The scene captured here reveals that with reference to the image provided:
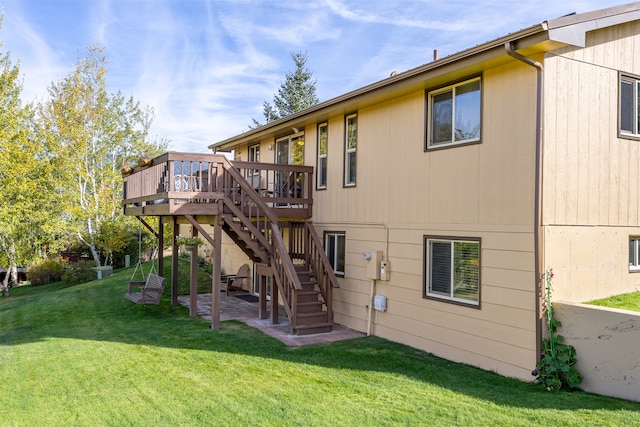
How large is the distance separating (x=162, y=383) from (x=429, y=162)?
5.33 meters

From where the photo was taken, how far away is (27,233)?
63.1 feet

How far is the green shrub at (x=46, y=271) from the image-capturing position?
21.9 meters

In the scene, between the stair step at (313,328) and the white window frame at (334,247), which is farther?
the white window frame at (334,247)

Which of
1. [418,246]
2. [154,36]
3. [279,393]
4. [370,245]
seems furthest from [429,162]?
[154,36]

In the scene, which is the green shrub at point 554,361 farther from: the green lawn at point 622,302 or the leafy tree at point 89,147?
the leafy tree at point 89,147

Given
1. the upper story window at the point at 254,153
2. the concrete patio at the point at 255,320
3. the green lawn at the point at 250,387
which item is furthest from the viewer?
the upper story window at the point at 254,153

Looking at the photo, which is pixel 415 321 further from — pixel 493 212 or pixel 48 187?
pixel 48 187

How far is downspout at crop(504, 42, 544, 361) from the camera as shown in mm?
6035

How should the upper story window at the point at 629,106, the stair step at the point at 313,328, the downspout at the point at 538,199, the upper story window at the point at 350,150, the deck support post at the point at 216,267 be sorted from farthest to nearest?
the upper story window at the point at 350,150 < the deck support post at the point at 216,267 < the stair step at the point at 313,328 < the upper story window at the point at 629,106 < the downspout at the point at 538,199

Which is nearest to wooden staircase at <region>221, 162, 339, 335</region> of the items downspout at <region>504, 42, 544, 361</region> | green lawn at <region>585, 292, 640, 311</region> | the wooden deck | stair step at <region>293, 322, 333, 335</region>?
stair step at <region>293, 322, 333, 335</region>

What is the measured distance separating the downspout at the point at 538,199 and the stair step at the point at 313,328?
4.23m

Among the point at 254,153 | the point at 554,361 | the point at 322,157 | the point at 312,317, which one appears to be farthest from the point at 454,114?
the point at 254,153

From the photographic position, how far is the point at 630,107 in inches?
283

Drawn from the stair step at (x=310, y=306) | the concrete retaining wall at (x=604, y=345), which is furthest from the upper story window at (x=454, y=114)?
the stair step at (x=310, y=306)
